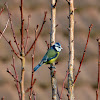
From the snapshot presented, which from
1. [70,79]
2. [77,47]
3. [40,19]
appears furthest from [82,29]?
[70,79]

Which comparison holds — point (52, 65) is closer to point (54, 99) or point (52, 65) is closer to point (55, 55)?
point (54, 99)

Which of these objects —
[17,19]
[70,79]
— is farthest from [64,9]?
[70,79]

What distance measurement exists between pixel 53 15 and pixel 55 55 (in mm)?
1069

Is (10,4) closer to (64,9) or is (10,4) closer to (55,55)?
(64,9)

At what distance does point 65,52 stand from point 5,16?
139cm

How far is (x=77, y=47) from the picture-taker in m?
5.05

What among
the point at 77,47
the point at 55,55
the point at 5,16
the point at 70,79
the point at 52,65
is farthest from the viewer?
the point at 5,16

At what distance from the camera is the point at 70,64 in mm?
3008

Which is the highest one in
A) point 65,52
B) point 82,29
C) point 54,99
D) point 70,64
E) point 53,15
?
point 82,29

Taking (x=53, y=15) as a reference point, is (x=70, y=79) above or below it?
below

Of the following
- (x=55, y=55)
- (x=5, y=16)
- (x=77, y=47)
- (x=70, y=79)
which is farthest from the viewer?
(x=5, y=16)

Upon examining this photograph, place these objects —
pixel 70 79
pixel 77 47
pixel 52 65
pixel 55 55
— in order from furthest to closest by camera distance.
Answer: pixel 77 47 < pixel 55 55 < pixel 52 65 < pixel 70 79

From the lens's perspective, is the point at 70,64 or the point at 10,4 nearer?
the point at 70,64

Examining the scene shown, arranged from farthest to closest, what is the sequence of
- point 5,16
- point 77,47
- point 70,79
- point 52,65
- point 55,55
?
point 5,16 < point 77,47 < point 55,55 < point 52,65 < point 70,79
